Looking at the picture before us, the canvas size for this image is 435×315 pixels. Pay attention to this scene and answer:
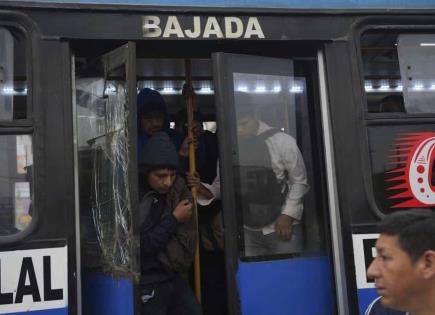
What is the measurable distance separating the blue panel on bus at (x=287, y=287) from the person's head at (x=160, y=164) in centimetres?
60

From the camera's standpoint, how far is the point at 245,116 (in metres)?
2.91

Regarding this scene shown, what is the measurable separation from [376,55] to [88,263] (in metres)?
1.96

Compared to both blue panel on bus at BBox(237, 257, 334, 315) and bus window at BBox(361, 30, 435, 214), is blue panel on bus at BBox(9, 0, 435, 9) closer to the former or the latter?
bus window at BBox(361, 30, 435, 214)

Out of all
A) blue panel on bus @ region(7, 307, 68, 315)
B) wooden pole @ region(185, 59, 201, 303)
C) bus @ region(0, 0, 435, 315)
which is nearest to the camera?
blue panel on bus @ region(7, 307, 68, 315)

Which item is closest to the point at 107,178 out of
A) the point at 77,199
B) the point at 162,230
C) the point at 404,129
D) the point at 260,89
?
the point at 77,199

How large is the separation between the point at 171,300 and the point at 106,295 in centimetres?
43

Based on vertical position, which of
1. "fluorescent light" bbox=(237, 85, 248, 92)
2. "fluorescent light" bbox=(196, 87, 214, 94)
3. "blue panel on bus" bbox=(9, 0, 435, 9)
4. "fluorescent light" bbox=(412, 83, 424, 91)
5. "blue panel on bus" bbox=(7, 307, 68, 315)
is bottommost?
"blue panel on bus" bbox=(7, 307, 68, 315)

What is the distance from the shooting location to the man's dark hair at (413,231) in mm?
1485

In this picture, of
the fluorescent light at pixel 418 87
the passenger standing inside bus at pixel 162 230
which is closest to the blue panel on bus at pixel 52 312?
the passenger standing inside bus at pixel 162 230

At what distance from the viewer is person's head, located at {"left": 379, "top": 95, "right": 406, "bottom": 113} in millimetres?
2956

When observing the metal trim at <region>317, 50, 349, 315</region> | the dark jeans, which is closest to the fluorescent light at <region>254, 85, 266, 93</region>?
the metal trim at <region>317, 50, 349, 315</region>

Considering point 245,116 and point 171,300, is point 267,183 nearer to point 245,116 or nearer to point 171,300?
point 245,116

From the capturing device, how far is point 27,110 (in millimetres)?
2590

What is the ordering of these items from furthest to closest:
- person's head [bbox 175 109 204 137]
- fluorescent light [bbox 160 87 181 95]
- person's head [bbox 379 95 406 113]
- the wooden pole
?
1. fluorescent light [bbox 160 87 181 95]
2. person's head [bbox 175 109 204 137]
3. the wooden pole
4. person's head [bbox 379 95 406 113]
